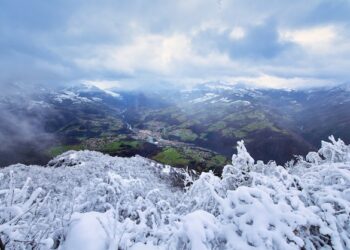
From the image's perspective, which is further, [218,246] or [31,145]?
[31,145]

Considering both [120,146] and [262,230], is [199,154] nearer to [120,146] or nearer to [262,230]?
[120,146]

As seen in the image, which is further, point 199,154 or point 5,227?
point 199,154

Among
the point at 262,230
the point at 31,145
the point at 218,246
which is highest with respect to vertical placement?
the point at 262,230

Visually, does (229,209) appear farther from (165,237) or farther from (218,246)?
(165,237)

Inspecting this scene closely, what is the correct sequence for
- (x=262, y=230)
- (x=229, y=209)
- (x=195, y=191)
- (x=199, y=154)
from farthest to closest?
(x=199, y=154)
(x=195, y=191)
(x=229, y=209)
(x=262, y=230)

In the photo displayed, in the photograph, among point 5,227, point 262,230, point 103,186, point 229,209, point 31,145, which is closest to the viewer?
point 5,227

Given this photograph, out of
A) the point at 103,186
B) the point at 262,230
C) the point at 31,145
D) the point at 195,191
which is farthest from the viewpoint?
the point at 31,145

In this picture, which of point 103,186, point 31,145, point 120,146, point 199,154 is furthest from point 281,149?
point 103,186

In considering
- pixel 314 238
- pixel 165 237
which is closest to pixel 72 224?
pixel 165 237

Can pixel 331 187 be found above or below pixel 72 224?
above
